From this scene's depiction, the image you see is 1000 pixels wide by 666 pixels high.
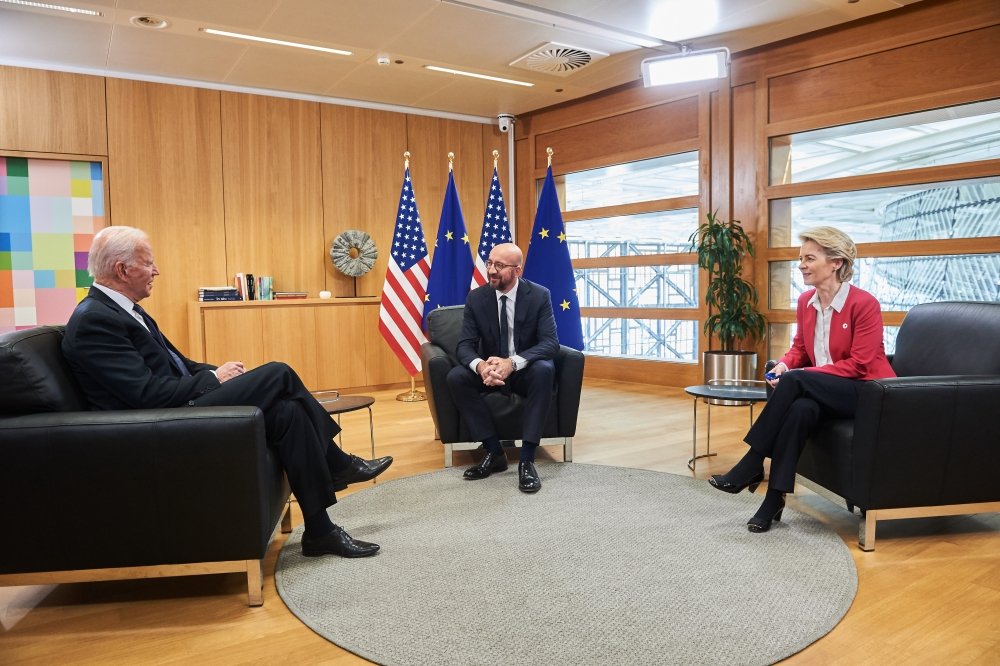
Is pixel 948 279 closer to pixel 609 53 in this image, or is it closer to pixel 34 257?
pixel 609 53

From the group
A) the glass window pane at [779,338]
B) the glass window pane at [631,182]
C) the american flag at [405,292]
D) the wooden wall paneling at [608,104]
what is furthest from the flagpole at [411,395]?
the glass window pane at [779,338]

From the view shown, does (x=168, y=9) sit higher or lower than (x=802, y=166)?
higher

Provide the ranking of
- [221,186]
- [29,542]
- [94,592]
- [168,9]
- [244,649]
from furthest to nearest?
[221,186] < [168,9] < [94,592] < [29,542] < [244,649]

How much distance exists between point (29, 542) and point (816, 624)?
7.91 feet

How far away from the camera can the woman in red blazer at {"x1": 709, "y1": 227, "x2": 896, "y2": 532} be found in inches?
113

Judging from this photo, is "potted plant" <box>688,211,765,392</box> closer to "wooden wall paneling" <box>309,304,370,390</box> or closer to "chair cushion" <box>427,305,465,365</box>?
"chair cushion" <box>427,305,465,365</box>

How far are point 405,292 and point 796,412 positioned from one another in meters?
4.05

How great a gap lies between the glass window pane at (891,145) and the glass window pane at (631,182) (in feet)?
3.02

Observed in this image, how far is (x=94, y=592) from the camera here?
247cm

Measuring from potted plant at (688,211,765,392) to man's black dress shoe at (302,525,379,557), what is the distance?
4022mm

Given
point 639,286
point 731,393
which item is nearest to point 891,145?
point 639,286

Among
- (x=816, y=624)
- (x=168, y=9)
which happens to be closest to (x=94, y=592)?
(x=816, y=624)

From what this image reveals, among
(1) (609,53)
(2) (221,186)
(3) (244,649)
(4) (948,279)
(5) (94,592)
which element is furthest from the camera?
(2) (221,186)

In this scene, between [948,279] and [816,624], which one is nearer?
[816,624]
